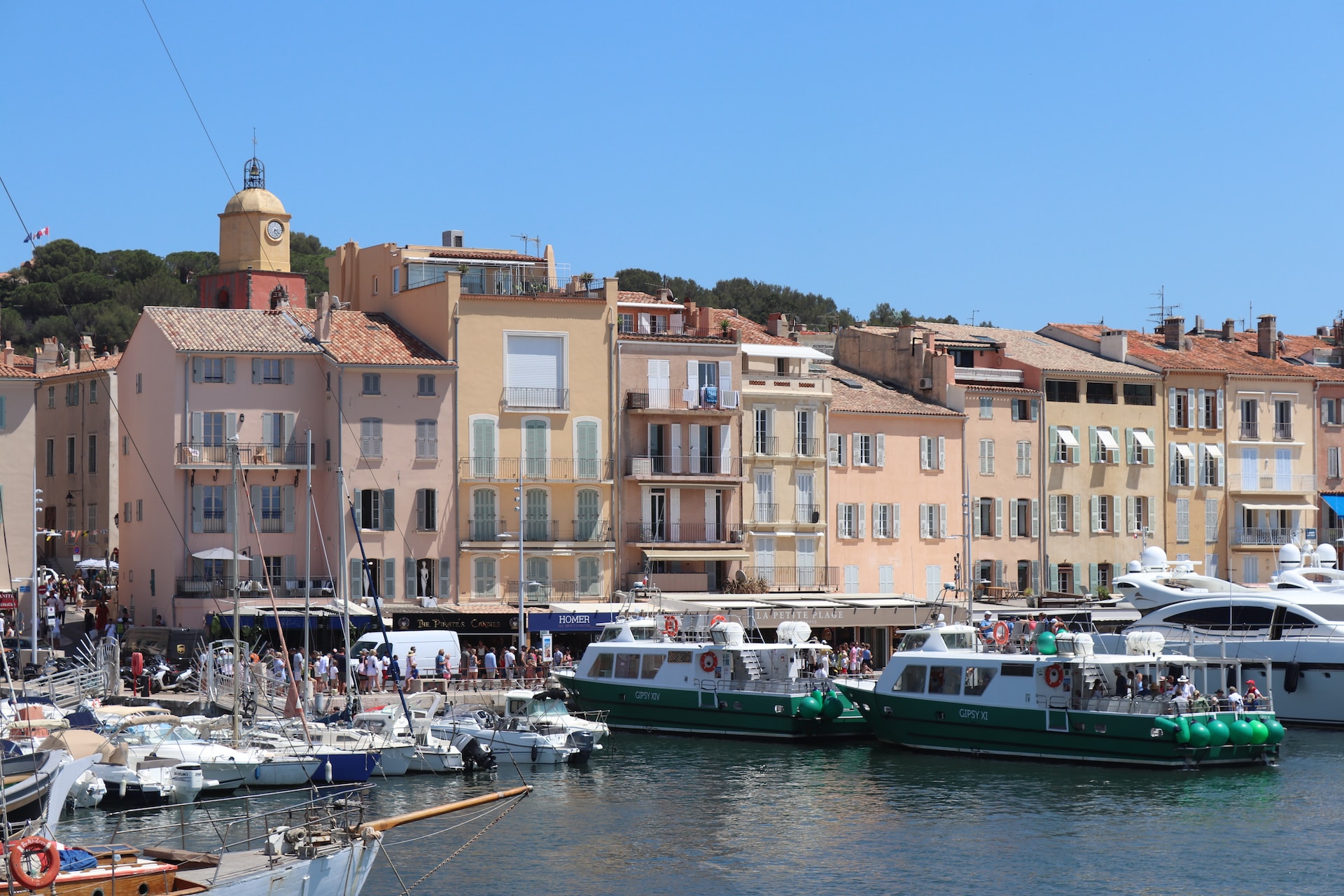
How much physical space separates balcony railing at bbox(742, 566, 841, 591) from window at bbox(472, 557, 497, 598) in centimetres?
955

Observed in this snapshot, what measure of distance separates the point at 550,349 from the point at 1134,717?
92.8ft

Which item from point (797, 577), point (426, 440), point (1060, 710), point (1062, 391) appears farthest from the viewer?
point (1062, 391)

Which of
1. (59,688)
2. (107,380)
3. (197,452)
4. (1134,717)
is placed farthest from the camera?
(107,380)

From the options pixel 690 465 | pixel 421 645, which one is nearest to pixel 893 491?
pixel 690 465

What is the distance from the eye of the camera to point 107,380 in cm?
7569

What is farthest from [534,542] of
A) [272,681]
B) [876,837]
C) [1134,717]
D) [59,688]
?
[876,837]

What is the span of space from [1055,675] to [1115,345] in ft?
122

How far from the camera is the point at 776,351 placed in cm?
7300

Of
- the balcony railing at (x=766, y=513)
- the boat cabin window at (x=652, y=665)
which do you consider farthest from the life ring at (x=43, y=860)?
the balcony railing at (x=766, y=513)

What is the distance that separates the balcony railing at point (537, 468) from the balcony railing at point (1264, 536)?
96.3ft

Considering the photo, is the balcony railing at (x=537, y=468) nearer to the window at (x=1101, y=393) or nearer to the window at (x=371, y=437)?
the window at (x=371, y=437)

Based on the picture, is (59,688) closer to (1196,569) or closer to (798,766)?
(798,766)

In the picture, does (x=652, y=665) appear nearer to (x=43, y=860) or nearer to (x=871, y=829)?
(x=871, y=829)

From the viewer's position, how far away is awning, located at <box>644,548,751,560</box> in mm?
68375
